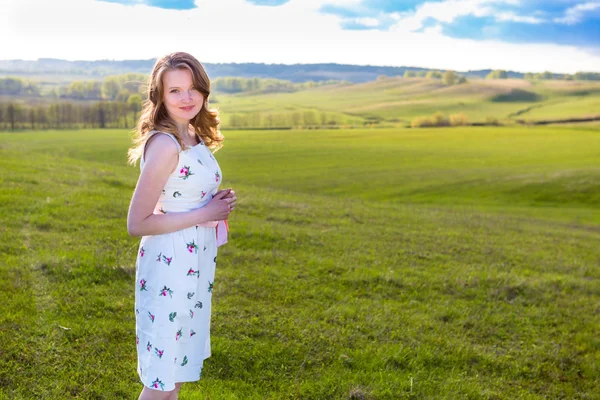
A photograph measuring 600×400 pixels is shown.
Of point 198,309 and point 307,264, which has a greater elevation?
point 198,309

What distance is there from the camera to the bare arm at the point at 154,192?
10.8 ft

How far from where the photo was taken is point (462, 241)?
1468cm

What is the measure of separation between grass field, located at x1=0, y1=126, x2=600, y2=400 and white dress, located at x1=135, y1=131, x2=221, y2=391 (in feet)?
4.70

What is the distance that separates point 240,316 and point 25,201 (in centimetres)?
710

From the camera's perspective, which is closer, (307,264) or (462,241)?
(307,264)

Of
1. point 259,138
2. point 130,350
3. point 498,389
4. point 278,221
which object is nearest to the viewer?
point 130,350

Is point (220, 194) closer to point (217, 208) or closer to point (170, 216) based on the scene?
point (217, 208)

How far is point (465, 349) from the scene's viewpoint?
6.73m

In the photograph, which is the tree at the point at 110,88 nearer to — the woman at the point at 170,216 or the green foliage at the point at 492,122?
the green foliage at the point at 492,122

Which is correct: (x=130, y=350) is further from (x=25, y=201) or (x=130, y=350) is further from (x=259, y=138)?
(x=259, y=138)

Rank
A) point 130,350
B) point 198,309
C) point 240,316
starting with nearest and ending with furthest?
1. point 198,309
2. point 130,350
3. point 240,316

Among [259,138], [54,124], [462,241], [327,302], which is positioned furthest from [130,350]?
[54,124]

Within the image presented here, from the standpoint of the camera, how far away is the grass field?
209 inches

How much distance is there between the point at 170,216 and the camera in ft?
11.1
